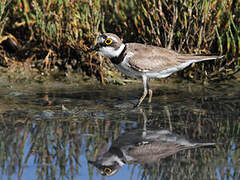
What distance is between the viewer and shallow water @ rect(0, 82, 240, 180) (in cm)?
394

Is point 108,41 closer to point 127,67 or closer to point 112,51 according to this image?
point 112,51

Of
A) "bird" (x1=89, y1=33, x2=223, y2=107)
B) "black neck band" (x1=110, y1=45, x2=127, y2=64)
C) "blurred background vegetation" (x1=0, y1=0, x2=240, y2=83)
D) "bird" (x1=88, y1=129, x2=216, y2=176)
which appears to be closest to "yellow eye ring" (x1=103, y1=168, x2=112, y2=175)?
"bird" (x1=88, y1=129, x2=216, y2=176)

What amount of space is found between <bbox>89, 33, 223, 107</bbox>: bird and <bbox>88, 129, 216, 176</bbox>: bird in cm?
131

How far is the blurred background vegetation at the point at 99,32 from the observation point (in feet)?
23.4

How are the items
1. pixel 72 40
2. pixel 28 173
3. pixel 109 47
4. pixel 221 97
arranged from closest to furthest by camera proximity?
pixel 28 173
pixel 109 47
pixel 221 97
pixel 72 40

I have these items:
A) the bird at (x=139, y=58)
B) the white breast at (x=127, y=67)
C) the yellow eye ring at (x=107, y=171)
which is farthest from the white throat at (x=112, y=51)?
the yellow eye ring at (x=107, y=171)

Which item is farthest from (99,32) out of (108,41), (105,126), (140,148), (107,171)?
(107,171)

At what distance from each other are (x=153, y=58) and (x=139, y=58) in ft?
0.75

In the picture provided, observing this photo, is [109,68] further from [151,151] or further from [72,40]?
[151,151]

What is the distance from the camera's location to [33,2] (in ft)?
24.1

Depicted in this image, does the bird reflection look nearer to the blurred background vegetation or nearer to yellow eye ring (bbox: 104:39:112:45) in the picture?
yellow eye ring (bbox: 104:39:112:45)

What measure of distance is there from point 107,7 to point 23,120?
11.0ft

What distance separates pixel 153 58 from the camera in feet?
20.3

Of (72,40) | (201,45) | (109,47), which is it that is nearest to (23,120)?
(109,47)
